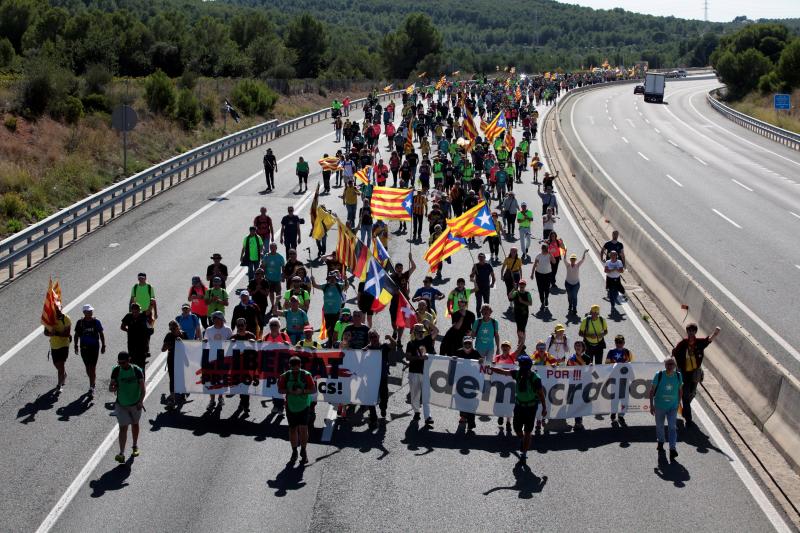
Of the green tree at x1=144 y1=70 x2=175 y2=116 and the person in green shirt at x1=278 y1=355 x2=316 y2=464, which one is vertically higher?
the person in green shirt at x1=278 y1=355 x2=316 y2=464

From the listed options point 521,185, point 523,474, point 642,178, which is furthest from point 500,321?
point 642,178

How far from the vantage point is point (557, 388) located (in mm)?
13898

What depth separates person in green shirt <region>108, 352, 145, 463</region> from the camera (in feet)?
40.6

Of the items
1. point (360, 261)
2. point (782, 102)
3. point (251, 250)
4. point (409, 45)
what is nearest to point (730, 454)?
point (360, 261)

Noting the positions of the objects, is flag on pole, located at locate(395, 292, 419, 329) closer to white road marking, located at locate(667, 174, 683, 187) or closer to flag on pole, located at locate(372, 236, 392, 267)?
flag on pole, located at locate(372, 236, 392, 267)

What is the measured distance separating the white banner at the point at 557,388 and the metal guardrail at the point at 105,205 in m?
11.2

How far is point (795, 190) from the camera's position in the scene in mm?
39844

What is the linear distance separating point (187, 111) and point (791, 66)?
54.9 meters

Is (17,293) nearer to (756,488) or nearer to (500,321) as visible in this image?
(500,321)

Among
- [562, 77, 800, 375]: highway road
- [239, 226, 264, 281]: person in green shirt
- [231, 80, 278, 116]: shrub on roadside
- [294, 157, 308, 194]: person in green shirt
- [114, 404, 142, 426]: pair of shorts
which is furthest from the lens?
[231, 80, 278, 116]: shrub on roadside

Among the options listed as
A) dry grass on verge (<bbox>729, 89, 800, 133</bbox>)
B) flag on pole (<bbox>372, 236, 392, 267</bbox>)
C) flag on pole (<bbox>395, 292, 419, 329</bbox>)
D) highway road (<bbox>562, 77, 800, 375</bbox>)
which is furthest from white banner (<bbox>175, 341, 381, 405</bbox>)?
dry grass on verge (<bbox>729, 89, 800, 133</bbox>)

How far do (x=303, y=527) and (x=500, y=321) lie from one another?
8.81 meters

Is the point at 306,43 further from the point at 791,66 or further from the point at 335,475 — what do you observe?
the point at 335,475

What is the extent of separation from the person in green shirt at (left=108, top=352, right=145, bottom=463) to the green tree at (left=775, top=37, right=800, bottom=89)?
81.5m
